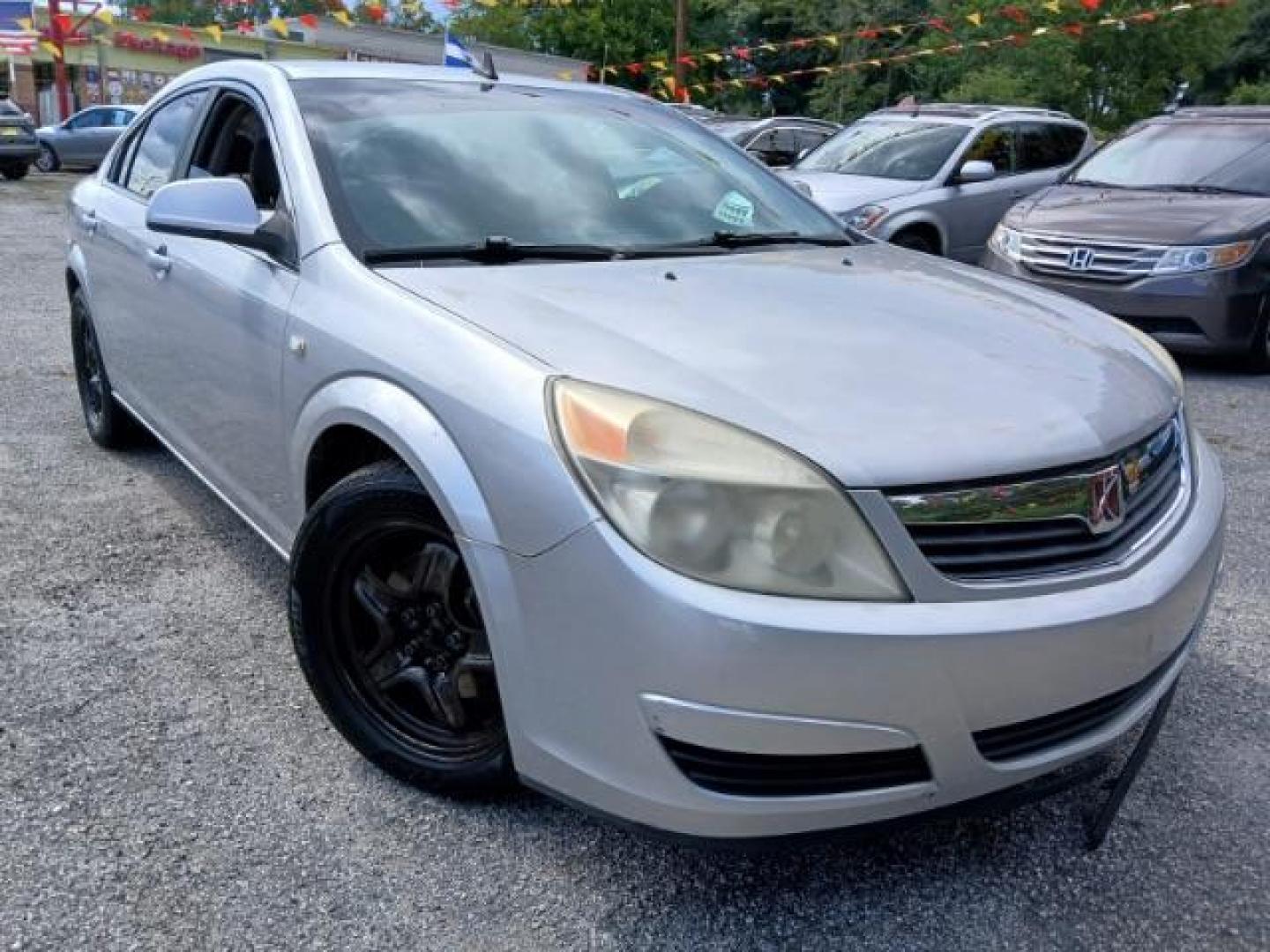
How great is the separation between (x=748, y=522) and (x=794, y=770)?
0.42 meters

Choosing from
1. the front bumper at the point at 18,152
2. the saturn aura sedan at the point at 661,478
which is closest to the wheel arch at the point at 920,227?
the saturn aura sedan at the point at 661,478

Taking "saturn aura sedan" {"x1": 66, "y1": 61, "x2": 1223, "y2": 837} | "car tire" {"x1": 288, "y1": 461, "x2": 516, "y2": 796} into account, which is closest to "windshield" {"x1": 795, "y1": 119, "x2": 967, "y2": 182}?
"saturn aura sedan" {"x1": 66, "y1": 61, "x2": 1223, "y2": 837}

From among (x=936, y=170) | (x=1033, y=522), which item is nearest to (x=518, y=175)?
(x=1033, y=522)

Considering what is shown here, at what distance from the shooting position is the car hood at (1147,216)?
22.2 ft

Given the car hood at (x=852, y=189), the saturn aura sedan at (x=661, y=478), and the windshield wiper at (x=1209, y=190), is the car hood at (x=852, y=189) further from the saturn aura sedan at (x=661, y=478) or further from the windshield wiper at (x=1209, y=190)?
the saturn aura sedan at (x=661, y=478)

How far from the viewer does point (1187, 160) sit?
25.7 ft

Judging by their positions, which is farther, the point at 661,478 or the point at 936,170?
the point at 936,170

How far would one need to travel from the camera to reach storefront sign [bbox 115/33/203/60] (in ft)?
123

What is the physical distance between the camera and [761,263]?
2857mm

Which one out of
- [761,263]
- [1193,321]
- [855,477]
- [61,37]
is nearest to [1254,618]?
[761,263]

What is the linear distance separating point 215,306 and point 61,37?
2888cm

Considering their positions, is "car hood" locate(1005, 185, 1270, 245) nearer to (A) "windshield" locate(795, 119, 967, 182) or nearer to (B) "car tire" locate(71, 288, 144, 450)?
(A) "windshield" locate(795, 119, 967, 182)

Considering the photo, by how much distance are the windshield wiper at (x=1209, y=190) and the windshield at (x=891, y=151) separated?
6.46 feet

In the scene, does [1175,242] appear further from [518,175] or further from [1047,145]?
[518,175]
